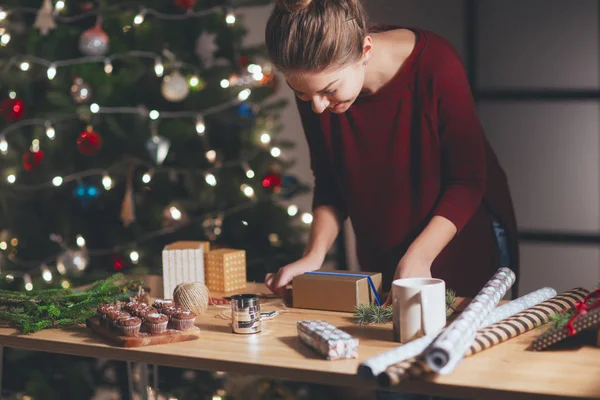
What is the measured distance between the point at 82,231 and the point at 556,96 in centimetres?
208

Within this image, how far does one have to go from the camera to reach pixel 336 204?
2.02 metres

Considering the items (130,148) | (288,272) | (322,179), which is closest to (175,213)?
(130,148)

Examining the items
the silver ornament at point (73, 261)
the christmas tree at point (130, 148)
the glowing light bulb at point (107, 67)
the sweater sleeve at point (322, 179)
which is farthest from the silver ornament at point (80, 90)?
the sweater sleeve at point (322, 179)

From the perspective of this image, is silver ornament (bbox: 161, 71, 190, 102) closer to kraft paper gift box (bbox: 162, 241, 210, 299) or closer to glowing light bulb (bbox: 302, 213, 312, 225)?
glowing light bulb (bbox: 302, 213, 312, 225)

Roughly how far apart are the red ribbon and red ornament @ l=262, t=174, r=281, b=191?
64.8 inches

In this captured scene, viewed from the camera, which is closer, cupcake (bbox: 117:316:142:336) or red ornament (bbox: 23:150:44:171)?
cupcake (bbox: 117:316:142:336)

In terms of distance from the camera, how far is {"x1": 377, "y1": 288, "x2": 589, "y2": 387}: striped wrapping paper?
3.75ft

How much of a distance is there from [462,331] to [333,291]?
1.47 ft

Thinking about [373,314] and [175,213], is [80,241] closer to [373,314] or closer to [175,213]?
[175,213]

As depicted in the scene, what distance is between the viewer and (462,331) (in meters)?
1.20

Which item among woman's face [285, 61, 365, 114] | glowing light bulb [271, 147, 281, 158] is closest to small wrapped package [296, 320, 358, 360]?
woman's face [285, 61, 365, 114]

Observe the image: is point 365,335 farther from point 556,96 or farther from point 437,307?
point 556,96

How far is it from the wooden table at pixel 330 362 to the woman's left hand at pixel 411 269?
13cm

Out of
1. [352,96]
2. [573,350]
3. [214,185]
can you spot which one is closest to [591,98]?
[214,185]
